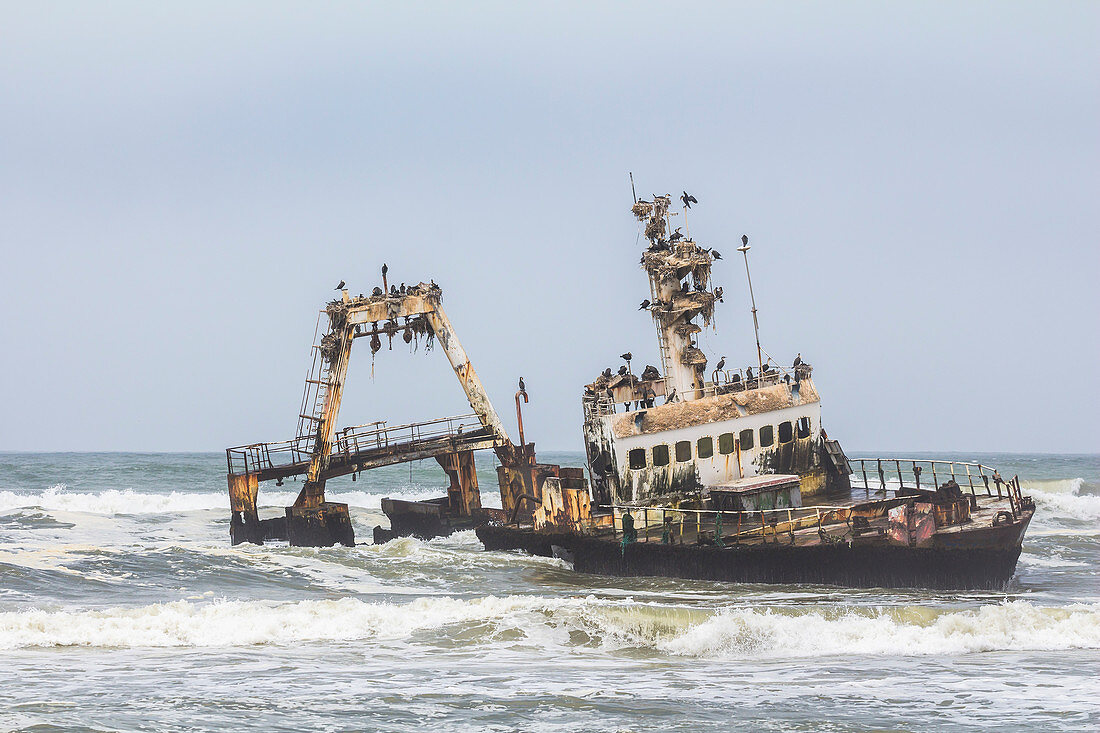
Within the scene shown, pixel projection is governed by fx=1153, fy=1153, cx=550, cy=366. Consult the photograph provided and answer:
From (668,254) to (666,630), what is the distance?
12.6 metres

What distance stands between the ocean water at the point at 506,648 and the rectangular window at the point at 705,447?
13.1ft

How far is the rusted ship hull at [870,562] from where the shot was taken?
2255 centimetres

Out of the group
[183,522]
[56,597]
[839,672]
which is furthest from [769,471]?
[183,522]

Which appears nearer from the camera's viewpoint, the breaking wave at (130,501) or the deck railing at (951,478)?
the deck railing at (951,478)

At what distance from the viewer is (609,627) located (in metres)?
19.4

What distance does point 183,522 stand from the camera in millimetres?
44938

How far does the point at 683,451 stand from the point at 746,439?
70.4 inches

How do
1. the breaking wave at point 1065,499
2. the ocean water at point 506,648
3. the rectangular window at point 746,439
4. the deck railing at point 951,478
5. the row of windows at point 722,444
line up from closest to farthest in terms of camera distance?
the ocean water at point 506,648 < the deck railing at point 951,478 < the row of windows at point 722,444 < the rectangular window at point 746,439 < the breaking wave at point 1065,499

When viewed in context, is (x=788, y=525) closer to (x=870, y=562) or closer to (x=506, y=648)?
(x=870, y=562)

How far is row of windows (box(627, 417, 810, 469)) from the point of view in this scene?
26.9 metres

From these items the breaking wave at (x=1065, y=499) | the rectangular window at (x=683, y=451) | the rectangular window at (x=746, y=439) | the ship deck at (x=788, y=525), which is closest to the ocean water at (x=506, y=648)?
the ship deck at (x=788, y=525)

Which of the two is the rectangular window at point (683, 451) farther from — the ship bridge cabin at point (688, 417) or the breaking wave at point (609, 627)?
the breaking wave at point (609, 627)

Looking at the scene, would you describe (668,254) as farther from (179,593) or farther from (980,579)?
(179,593)

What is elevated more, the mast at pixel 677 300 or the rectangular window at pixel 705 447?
the mast at pixel 677 300
